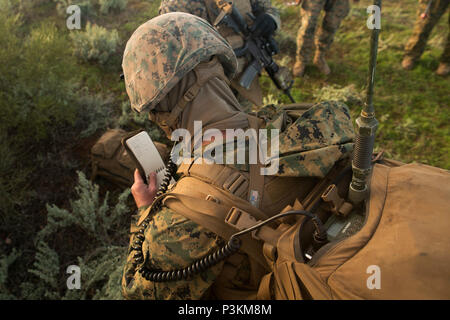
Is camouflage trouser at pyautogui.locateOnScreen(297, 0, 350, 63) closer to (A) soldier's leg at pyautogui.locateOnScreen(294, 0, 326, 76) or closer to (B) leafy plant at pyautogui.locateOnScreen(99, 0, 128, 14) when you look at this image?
(A) soldier's leg at pyautogui.locateOnScreen(294, 0, 326, 76)

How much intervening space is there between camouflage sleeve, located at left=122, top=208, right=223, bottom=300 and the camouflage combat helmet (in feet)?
Answer: 2.23

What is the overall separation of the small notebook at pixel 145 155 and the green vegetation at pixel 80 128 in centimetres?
118

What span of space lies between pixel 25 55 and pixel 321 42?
4352mm

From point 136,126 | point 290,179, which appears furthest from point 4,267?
point 290,179

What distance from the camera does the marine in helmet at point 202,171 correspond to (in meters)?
1.44

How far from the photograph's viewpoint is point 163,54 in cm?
169

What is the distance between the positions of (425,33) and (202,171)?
5.21m

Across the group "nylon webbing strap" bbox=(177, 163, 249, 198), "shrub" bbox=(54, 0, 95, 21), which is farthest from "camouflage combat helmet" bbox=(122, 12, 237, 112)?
"shrub" bbox=(54, 0, 95, 21)

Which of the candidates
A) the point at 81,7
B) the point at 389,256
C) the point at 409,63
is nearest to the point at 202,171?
the point at 389,256

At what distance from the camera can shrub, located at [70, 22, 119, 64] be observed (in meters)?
5.39

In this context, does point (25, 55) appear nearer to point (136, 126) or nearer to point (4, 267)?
point (136, 126)

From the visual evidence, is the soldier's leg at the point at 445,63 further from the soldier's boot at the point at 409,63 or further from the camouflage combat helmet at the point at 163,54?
the camouflage combat helmet at the point at 163,54

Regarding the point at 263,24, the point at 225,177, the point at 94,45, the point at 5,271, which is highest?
the point at 263,24

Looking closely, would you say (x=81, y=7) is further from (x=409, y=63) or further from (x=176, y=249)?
(x=176, y=249)
